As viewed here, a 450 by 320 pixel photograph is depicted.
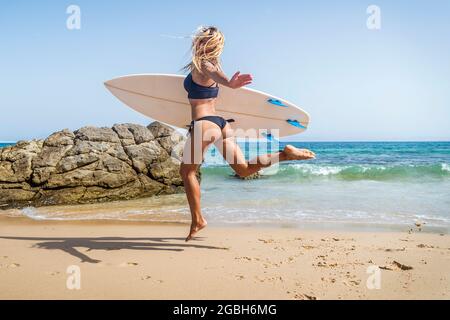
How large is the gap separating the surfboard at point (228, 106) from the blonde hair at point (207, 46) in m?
1.37

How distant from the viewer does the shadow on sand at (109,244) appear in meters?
3.96

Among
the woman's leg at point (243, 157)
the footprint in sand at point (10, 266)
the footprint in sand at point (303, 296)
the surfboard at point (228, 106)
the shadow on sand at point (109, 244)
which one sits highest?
the surfboard at point (228, 106)

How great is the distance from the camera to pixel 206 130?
3.80 metres

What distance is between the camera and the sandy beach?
2.68 metres

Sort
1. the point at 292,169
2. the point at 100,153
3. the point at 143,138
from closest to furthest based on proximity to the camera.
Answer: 1. the point at 100,153
2. the point at 143,138
3. the point at 292,169

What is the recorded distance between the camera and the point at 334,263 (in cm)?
336

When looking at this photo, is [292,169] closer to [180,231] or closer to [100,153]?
[100,153]

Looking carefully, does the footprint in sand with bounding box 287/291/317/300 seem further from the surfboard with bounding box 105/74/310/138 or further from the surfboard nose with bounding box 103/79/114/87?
the surfboard nose with bounding box 103/79/114/87

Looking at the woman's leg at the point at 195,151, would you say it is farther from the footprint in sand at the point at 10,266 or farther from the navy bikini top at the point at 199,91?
the footprint in sand at the point at 10,266

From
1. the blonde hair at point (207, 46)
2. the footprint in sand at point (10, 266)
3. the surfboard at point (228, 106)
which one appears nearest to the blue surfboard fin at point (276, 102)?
the surfboard at point (228, 106)

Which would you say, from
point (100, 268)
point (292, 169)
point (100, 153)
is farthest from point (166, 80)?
point (292, 169)

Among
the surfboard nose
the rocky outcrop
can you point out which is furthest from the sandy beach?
the rocky outcrop

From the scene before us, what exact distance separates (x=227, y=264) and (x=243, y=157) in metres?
1.02
